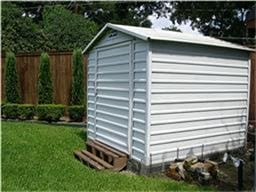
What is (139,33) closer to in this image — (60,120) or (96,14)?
(60,120)

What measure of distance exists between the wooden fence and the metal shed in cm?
463

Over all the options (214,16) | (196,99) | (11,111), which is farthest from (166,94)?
(214,16)

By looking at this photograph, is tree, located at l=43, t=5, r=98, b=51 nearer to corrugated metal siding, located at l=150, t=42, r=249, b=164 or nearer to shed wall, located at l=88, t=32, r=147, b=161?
shed wall, located at l=88, t=32, r=147, b=161

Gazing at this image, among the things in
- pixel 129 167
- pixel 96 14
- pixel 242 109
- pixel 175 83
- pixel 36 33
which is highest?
pixel 96 14

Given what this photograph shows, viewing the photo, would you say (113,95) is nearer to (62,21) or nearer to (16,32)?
(16,32)

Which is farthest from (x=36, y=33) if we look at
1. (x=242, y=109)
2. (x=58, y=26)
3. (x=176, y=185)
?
(x=176, y=185)

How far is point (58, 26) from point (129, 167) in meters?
15.8

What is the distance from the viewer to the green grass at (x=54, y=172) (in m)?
5.13

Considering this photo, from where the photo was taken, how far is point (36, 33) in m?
18.1

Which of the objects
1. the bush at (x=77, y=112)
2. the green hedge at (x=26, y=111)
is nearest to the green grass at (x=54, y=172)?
the bush at (x=77, y=112)

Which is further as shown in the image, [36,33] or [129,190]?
[36,33]

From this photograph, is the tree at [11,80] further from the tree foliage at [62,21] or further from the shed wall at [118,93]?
the shed wall at [118,93]

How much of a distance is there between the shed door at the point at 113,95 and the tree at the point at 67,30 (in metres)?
13.0

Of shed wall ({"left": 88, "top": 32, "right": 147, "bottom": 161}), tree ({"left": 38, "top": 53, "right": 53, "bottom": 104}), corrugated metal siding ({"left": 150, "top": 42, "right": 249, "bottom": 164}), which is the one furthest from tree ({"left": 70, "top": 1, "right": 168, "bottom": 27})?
corrugated metal siding ({"left": 150, "top": 42, "right": 249, "bottom": 164})
